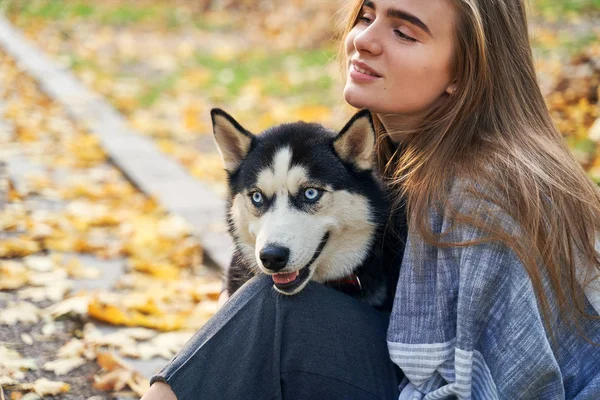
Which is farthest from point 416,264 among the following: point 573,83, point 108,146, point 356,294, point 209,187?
point 108,146

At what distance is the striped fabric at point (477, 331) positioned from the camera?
1.90 metres

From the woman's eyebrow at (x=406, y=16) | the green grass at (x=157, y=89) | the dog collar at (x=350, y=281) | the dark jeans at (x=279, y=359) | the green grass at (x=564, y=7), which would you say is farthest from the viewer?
the green grass at (x=157, y=89)

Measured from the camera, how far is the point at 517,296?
1.90 meters

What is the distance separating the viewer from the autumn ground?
10.5 feet

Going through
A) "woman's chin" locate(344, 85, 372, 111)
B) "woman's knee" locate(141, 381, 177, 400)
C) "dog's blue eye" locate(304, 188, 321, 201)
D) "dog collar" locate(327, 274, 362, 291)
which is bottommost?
"woman's knee" locate(141, 381, 177, 400)

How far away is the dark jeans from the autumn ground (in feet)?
2.80

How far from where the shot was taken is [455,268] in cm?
200

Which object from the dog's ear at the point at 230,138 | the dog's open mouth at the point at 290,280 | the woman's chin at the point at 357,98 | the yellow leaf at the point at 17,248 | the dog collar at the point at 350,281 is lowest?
the yellow leaf at the point at 17,248

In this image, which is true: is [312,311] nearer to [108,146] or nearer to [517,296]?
[517,296]

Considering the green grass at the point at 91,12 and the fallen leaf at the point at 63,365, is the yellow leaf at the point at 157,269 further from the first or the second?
the green grass at the point at 91,12

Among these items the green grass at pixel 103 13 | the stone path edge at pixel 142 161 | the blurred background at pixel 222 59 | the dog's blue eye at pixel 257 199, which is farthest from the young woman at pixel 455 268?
the green grass at pixel 103 13

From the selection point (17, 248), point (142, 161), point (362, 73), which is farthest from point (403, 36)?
point (142, 161)

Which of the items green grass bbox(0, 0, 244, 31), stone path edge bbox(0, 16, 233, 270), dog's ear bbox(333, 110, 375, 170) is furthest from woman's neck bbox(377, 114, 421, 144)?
green grass bbox(0, 0, 244, 31)

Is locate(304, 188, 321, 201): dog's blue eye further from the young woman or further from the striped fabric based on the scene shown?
the striped fabric
